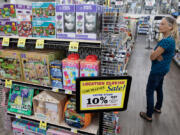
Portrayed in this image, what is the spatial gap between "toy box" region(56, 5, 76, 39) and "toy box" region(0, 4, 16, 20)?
21.9 inches

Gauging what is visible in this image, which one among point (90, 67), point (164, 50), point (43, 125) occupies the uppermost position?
point (164, 50)

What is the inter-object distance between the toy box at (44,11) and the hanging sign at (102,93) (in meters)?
0.88

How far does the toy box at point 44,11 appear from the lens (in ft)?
4.79

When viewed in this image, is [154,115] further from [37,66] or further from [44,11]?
[44,11]

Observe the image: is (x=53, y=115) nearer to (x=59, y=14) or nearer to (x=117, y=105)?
(x=117, y=105)

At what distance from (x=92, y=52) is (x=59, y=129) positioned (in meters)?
1.03

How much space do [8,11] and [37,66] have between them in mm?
692

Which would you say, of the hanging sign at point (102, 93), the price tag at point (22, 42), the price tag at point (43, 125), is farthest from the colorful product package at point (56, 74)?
the hanging sign at point (102, 93)

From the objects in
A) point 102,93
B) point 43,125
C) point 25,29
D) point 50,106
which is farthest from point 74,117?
point 25,29

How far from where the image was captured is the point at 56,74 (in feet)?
5.23

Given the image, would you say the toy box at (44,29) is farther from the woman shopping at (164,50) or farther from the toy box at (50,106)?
the woman shopping at (164,50)

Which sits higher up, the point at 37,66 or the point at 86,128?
the point at 37,66

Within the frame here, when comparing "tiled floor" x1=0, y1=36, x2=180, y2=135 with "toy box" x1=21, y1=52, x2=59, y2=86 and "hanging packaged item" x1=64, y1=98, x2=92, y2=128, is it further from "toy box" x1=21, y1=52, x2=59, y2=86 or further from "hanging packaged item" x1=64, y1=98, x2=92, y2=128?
"toy box" x1=21, y1=52, x2=59, y2=86

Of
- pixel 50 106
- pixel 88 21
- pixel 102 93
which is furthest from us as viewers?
pixel 50 106
